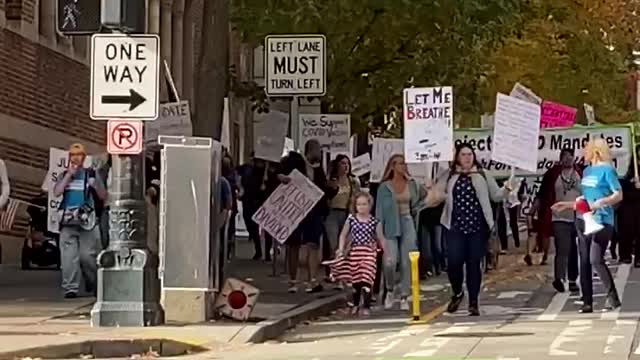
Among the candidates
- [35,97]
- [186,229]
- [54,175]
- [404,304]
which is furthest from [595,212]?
[35,97]

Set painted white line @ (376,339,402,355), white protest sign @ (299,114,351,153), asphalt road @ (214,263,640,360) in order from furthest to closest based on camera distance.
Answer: white protest sign @ (299,114,351,153)
painted white line @ (376,339,402,355)
asphalt road @ (214,263,640,360)

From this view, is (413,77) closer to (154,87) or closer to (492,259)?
(492,259)

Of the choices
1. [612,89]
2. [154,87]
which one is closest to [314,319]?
[154,87]

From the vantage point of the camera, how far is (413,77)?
89.4 ft

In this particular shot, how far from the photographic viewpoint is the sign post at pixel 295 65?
20.0m

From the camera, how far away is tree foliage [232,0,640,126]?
23156 millimetres

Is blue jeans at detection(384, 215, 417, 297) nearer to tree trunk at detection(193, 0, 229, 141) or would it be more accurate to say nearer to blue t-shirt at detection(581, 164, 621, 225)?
blue t-shirt at detection(581, 164, 621, 225)

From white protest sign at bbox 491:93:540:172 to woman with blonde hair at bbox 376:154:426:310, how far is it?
10.0ft

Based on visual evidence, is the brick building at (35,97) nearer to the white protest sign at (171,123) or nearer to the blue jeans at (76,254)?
the white protest sign at (171,123)

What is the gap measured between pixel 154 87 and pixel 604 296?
6.88 m

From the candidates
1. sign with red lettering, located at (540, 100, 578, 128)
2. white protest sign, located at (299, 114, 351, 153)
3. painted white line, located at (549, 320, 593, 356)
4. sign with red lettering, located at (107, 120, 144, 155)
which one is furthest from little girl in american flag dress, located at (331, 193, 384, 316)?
sign with red lettering, located at (540, 100, 578, 128)

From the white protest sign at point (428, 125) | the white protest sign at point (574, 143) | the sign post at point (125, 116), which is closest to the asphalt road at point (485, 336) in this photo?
the sign post at point (125, 116)

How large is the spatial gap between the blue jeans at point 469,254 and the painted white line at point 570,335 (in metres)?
1.27

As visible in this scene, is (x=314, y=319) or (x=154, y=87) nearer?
(x=154, y=87)
